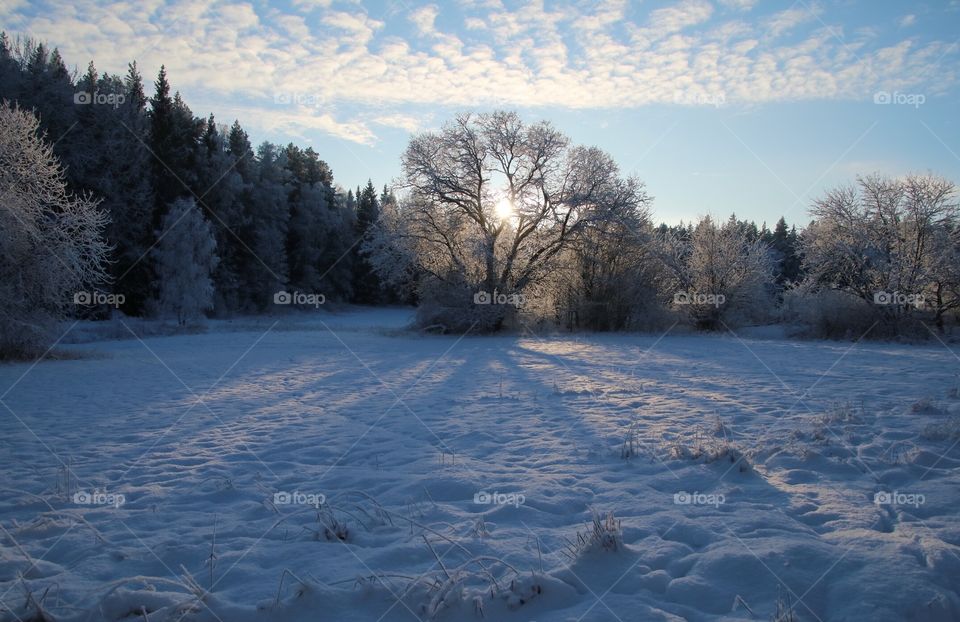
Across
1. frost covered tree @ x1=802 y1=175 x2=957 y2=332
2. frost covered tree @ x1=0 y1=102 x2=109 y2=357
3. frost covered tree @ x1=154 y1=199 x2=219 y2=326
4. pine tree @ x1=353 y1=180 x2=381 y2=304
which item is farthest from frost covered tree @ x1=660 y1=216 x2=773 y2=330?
pine tree @ x1=353 y1=180 x2=381 y2=304

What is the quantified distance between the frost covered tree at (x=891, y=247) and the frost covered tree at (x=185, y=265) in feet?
110

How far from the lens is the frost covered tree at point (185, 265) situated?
30531 mm

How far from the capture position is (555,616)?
3100mm

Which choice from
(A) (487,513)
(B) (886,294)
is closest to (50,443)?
(A) (487,513)

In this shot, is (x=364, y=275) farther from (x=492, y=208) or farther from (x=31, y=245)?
(x=31, y=245)

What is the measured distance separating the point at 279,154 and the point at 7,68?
25.1 meters

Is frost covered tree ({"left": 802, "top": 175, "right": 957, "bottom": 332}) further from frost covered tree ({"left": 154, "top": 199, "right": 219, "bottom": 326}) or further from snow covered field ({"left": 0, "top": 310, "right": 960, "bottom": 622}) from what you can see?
frost covered tree ({"left": 154, "top": 199, "right": 219, "bottom": 326})

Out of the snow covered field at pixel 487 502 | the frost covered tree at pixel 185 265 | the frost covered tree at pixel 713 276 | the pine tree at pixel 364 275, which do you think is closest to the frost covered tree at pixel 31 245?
the snow covered field at pixel 487 502

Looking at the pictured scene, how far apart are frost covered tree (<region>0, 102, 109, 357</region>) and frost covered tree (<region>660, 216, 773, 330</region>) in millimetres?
25922

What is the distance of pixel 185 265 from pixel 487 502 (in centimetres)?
3147

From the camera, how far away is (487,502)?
196 inches

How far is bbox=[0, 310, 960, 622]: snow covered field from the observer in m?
3.26

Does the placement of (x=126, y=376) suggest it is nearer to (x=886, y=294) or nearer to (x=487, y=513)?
(x=487, y=513)

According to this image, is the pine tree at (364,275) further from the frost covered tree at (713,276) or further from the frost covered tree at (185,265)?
the frost covered tree at (713,276)
